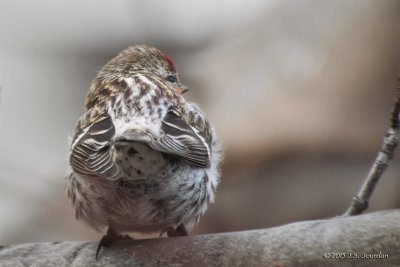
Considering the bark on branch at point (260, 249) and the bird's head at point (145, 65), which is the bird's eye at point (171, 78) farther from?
the bark on branch at point (260, 249)

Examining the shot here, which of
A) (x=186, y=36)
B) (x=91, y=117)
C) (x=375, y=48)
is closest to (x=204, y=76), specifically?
(x=186, y=36)

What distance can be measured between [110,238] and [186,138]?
34 centimetres

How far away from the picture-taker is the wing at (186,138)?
1893mm

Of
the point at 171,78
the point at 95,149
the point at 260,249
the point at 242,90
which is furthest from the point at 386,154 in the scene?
the point at 242,90

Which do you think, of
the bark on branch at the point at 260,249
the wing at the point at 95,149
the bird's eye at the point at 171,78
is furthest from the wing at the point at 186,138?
the bird's eye at the point at 171,78

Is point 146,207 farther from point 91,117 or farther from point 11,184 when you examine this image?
point 11,184

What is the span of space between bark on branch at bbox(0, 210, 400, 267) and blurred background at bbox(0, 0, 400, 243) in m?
1.63

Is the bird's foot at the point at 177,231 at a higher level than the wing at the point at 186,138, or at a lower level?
lower

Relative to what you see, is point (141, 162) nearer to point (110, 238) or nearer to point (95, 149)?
point (95, 149)

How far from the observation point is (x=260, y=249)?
1702 millimetres

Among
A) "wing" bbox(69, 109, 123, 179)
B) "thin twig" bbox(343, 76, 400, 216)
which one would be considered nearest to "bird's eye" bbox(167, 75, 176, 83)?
"wing" bbox(69, 109, 123, 179)

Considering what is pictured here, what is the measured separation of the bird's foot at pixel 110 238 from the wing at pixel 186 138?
0.96ft

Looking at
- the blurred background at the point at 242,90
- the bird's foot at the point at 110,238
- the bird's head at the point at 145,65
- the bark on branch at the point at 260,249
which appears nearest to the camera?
the bark on branch at the point at 260,249

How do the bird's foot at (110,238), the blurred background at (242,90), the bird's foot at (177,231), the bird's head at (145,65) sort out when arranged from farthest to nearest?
the blurred background at (242,90)
the bird's head at (145,65)
the bird's foot at (177,231)
the bird's foot at (110,238)
